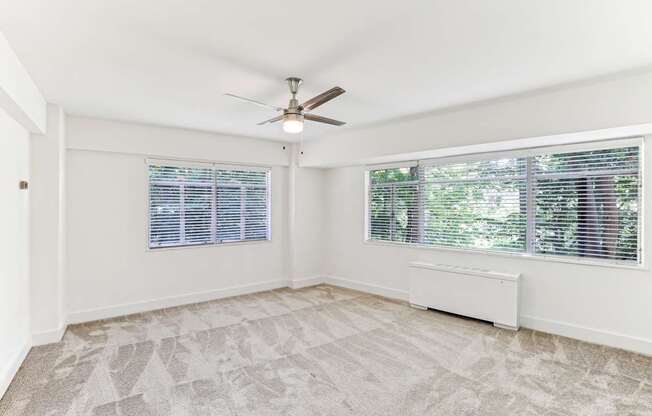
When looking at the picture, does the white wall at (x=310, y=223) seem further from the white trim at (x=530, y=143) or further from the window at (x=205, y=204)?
the white trim at (x=530, y=143)

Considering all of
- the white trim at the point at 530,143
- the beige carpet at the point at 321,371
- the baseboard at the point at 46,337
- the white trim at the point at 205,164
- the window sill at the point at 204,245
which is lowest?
the beige carpet at the point at 321,371

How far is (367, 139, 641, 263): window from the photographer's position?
3.68 meters

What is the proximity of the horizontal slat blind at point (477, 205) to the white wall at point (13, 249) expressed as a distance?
4907 millimetres

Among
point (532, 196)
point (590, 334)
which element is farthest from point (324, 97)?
point (590, 334)

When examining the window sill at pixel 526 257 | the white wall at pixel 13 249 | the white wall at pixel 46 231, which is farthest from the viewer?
the white wall at pixel 46 231

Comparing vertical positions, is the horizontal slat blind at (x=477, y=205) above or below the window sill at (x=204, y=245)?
above

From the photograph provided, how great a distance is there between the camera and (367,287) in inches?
235

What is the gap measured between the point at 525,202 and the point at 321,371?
3243 mm

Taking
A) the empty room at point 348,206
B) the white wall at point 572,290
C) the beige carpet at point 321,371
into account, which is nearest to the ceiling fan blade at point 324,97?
the empty room at point 348,206

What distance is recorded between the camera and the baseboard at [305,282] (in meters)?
6.24

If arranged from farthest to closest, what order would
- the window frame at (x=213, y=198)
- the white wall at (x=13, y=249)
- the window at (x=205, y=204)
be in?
the window at (x=205, y=204), the window frame at (x=213, y=198), the white wall at (x=13, y=249)

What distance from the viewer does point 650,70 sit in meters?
2.90

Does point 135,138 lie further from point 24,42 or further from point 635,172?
point 635,172

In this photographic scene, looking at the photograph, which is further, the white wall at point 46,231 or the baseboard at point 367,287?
the baseboard at point 367,287
